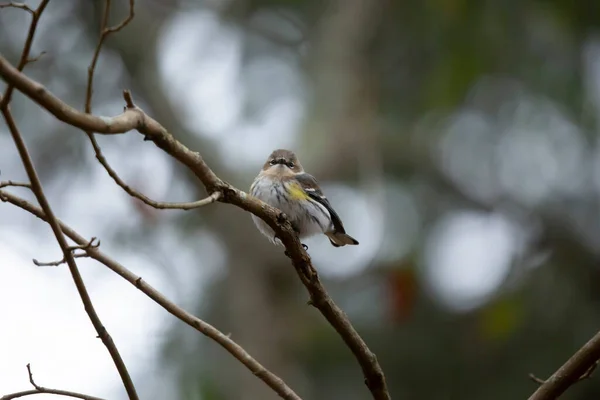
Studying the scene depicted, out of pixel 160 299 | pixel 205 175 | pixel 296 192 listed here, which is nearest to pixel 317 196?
pixel 296 192

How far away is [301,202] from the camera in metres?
4.14

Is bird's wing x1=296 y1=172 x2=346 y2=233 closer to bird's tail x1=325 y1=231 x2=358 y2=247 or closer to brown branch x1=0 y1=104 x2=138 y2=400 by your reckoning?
bird's tail x1=325 y1=231 x2=358 y2=247

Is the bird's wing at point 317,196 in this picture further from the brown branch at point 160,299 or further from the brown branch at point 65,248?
the brown branch at point 65,248

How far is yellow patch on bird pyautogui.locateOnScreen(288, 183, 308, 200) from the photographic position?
4172 mm

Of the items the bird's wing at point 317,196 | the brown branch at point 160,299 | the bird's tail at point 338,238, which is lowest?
the brown branch at point 160,299

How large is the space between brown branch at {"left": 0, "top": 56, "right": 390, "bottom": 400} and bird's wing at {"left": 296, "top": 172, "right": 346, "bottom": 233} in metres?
1.61

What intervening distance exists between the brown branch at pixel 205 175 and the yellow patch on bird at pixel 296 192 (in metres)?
1.58

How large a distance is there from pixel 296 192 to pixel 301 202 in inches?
3.7

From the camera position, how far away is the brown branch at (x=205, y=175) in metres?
1.67

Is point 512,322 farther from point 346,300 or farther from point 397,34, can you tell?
point 397,34

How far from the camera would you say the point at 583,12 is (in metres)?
8.20

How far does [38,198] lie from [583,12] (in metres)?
7.43

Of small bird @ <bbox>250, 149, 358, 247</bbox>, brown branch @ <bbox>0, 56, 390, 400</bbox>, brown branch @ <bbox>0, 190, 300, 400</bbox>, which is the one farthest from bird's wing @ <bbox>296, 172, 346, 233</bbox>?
brown branch @ <bbox>0, 190, 300, 400</bbox>

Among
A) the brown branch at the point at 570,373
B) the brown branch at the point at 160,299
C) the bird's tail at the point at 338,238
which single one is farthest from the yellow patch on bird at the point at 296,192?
the brown branch at the point at 570,373
